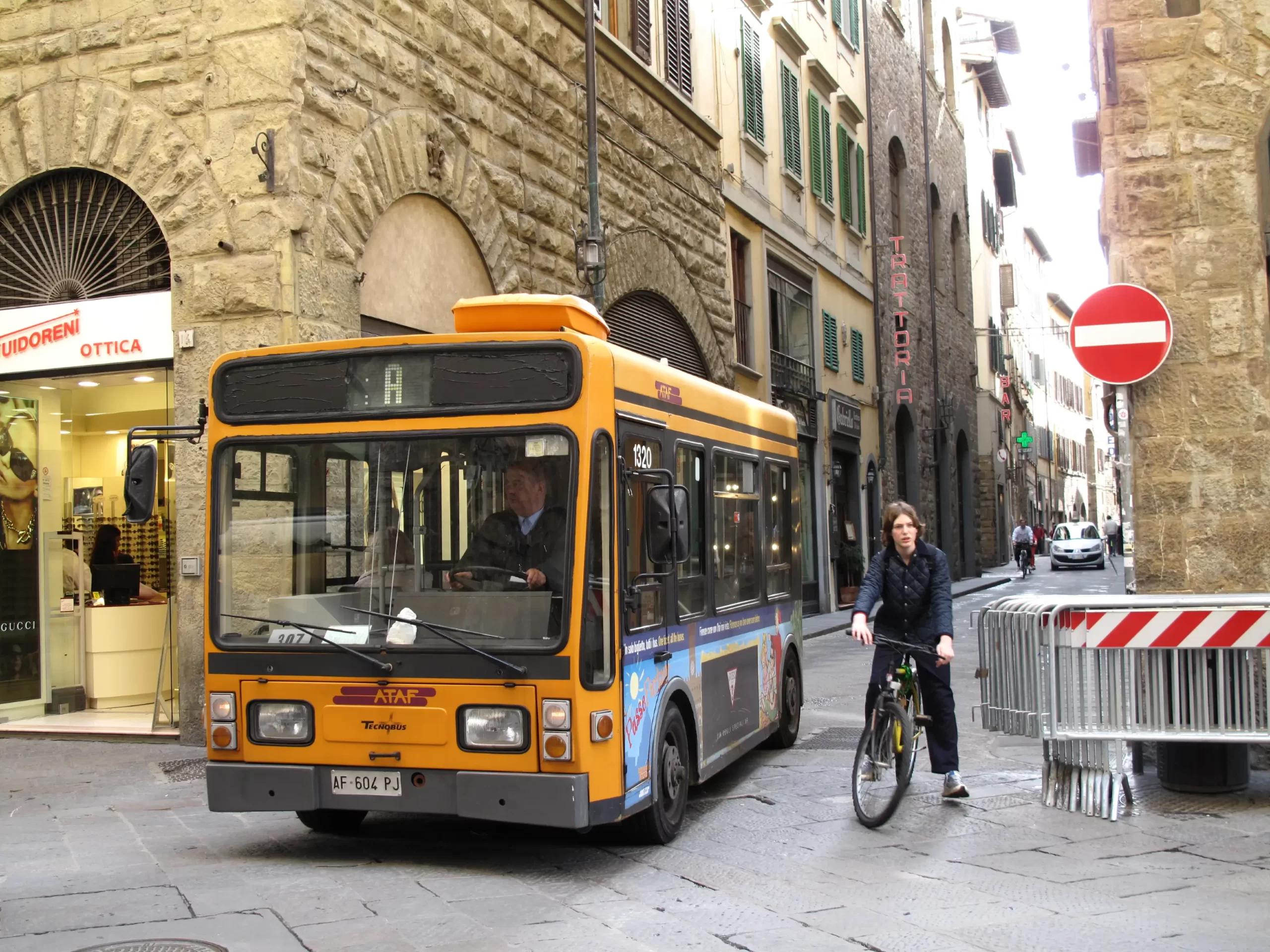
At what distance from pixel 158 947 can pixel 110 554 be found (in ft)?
24.5

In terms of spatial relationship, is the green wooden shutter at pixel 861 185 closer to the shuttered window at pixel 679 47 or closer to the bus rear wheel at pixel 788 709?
the shuttered window at pixel 679 47

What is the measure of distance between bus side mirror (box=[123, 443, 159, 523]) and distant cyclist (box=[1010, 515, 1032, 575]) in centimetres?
3491

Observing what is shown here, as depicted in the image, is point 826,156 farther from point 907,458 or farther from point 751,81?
point 907,458

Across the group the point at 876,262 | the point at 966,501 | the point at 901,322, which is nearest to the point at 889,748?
the point at 876,262

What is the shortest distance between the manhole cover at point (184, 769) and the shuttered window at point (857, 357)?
20214 mm

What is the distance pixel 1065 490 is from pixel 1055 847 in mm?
79782

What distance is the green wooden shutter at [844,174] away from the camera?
28.4 meters

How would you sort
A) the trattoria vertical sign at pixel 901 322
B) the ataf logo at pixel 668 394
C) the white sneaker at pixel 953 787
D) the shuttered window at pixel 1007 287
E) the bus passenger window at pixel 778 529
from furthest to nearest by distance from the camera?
the shuttered window at pixel 1007 287 → the trattoria vertical sign at pixel 901 322 → the bus passenger window at pixel 778 529 → the white sneaker at pixel 953 787 → the ataf logo at pixel 668 394

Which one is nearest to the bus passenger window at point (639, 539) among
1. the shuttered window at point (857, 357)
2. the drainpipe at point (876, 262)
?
the shuttered window at point (857, 357)

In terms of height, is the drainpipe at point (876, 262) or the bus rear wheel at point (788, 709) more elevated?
the drainpipe at point (876, 262)

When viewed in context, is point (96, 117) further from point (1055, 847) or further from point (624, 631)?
point (1055, 847)

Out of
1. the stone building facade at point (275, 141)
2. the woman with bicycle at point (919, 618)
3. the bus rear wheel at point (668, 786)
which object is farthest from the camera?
the stone building facade at point (275, 141)

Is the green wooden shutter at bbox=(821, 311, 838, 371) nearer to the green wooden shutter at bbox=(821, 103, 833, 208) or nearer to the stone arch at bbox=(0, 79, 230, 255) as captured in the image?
the green wooden shutter at bbox=(821, 103, 833, 208)

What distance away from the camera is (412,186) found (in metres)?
12.0
